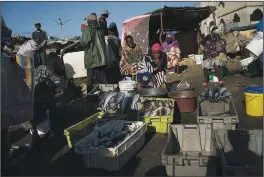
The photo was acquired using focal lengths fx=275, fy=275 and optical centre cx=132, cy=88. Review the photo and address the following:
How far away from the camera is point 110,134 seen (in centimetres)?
493

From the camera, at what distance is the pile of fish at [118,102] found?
6.49 m

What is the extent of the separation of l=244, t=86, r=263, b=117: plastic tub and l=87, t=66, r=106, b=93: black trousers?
448 centimetres

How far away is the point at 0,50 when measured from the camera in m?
4.20

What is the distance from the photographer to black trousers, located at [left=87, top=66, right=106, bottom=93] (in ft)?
28.9

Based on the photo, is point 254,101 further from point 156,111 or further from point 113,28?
point 113,28

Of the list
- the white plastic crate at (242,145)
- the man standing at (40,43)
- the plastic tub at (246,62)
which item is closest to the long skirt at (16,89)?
the white plastic crate at (242,145)

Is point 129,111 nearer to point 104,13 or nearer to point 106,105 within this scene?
point 106,105

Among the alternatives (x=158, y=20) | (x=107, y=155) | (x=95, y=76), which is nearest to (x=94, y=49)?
(x=95, y=76)

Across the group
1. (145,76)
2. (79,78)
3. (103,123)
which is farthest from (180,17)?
(103,123)

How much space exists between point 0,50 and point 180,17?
11656 millimetres

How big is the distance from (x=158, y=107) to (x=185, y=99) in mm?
1007

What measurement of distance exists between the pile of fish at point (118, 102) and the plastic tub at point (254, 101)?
255cm

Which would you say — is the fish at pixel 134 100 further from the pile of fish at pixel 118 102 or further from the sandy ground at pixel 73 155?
the sandy ground at pixel 73 155

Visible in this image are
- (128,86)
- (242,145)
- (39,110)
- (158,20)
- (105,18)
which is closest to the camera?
(242,145)
